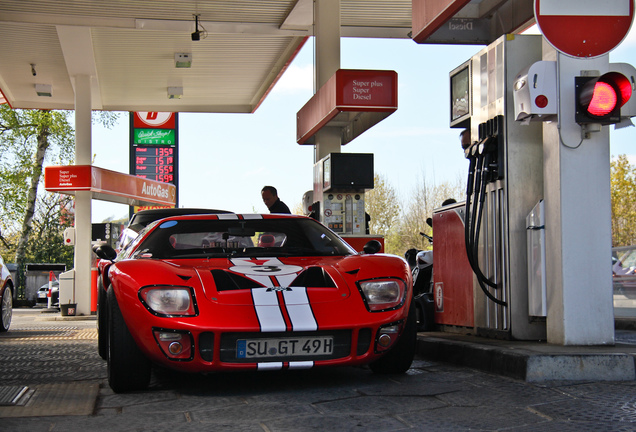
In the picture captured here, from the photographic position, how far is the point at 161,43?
17.1 metres

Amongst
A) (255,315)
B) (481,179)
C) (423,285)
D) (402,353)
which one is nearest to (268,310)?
(255,315)

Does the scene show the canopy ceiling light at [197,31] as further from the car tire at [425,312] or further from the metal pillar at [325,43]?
the car tire at [425,312]

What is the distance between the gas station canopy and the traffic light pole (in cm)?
870

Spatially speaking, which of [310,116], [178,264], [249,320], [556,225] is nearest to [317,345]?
[249,320]

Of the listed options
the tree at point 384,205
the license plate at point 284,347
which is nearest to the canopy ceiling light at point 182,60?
the license plate at point 284,347

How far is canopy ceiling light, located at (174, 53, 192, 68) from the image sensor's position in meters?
17.8

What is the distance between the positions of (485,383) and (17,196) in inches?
1680

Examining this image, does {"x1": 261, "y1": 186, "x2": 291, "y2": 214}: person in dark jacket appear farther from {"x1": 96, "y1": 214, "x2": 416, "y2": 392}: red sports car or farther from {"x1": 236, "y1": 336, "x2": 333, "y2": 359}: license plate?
{"x1": 236, "y1": 336, "x2": 333, "y2": 359}: license plate

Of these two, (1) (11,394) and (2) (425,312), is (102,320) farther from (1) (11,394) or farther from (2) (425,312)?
(2) (425,312)

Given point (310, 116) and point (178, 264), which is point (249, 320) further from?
point (310, 116)

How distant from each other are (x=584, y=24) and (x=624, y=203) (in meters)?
46.3

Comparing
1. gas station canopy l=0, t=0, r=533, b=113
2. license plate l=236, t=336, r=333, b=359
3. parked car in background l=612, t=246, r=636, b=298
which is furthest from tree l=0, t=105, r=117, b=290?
license plate l=236, t=336, r=333, b=359

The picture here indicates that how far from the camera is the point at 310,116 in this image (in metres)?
14.8

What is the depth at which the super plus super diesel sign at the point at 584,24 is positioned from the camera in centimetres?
495
